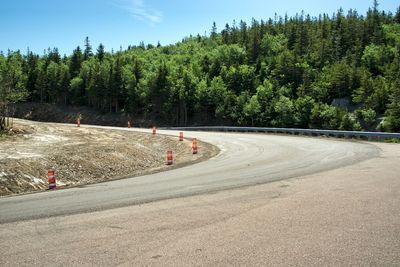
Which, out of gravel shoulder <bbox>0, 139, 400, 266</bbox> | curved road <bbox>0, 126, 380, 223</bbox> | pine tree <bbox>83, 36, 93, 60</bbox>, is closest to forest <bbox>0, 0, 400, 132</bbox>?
pine tree <bbox>83, 36, 93, 60</bbox>

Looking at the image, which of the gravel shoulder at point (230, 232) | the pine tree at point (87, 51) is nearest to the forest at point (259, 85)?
the pine tree at point (87, 51)

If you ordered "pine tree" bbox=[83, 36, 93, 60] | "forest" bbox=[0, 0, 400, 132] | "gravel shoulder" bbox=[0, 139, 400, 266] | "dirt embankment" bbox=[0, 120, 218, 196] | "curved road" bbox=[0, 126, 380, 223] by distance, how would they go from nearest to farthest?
1. "gravel shoulder" bbox=[0, 139, 400, 266]
2. "curved road" bbox=[0, 126, 380, 223]
3. "dirt embankment" bbox=[0, 120, 218, 196]
4. "forest" bbox=[0, 0, 400, 132]
5. "pine tree" bbox=[83, 36, 93, 60]

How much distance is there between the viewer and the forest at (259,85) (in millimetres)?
84250

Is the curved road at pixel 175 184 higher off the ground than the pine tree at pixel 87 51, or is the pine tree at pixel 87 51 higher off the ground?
the pine tree at pixel 87 51

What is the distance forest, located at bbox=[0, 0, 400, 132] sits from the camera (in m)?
84.2

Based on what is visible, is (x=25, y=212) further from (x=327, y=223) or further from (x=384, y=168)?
(x=384, y=168)

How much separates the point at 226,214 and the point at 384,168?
8.07 meters

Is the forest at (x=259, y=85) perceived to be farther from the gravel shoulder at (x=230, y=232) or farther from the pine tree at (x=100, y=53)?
the gravel shoulder at (x=230, y=232)

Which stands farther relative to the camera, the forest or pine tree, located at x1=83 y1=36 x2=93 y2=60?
pine tree, located at x1=83 y1=36 x2=93 y2=60

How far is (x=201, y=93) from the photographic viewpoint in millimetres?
91938

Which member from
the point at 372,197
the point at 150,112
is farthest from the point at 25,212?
the point at 150,112

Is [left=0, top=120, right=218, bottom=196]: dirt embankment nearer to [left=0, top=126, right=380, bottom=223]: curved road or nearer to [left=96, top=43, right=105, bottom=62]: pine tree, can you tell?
[left=0, top=126, right=380, bottom=223]: curved road

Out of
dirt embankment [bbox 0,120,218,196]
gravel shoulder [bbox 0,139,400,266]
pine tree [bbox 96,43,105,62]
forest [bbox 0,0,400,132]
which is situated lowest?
dirt embankment [bbox 0,120,218,196]

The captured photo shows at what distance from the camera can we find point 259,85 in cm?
10288
